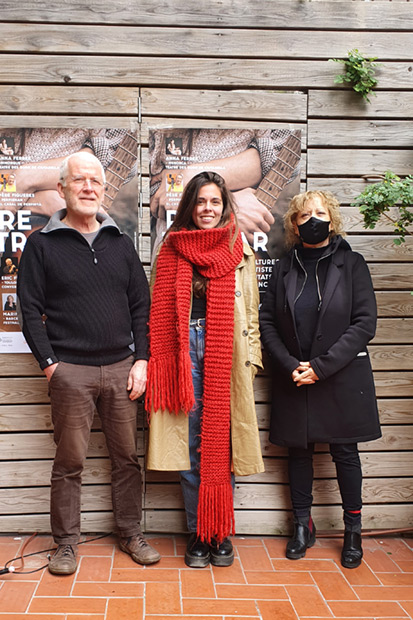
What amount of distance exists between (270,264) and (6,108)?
1.73 metres

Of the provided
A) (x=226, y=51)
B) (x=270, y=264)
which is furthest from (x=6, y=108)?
(x=270, y=264)

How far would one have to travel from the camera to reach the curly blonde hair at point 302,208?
3.00 m

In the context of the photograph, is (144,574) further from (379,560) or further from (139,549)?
(379,560)

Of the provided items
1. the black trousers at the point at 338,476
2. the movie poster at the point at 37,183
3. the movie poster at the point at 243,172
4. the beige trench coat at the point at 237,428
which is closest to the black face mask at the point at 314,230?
the movie poster at the point at 243,172

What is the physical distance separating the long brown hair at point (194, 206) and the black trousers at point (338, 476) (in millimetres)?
1064

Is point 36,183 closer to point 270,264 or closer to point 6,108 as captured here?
point 6,108

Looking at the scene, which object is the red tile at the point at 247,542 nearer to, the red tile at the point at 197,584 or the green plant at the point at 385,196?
the red tile at the point at 197,584

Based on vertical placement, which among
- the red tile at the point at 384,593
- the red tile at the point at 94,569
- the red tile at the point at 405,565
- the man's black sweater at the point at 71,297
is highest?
the man's black sweater at the point at 71,297

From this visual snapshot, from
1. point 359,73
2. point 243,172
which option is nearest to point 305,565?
point 243,172

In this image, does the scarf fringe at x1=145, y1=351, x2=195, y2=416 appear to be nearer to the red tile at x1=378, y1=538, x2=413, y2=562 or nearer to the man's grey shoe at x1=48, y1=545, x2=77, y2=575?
the man's grey shoe at x1=48, y1=545, x2=77, y2=575

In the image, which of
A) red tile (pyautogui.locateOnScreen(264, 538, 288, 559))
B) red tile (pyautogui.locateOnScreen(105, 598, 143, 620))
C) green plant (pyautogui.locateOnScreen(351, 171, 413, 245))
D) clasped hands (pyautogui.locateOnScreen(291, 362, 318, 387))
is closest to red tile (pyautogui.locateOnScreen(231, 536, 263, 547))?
red tile (pyautogui.locateOnScreen(264, 538, 288, 559))

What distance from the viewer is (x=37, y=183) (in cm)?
318

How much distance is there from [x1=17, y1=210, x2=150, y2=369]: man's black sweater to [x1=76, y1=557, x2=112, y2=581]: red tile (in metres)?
1.05

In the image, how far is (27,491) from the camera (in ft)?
10.8
